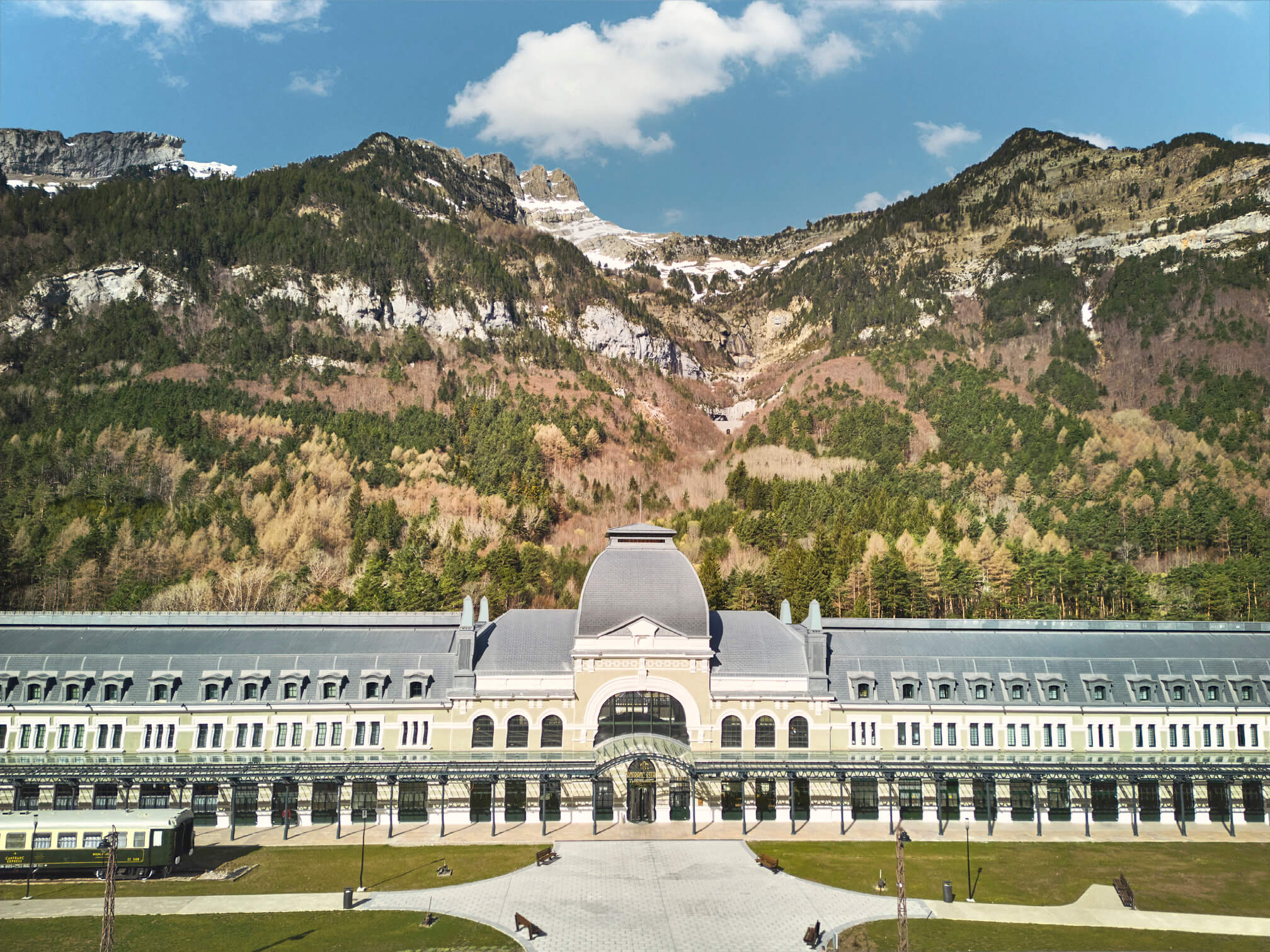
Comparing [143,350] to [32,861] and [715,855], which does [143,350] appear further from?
[715,855]

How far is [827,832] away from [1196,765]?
23300 mm

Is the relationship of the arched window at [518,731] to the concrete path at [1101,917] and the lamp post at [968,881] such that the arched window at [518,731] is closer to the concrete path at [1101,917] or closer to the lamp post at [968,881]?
the concrete path at [1101,917]

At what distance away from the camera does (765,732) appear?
6438 centimetres

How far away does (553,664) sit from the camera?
6456 centimetres

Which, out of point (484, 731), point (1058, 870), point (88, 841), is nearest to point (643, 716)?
point (484, 731)

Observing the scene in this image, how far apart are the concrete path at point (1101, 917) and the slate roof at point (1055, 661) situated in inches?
703

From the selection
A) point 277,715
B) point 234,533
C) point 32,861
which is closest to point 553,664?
point 277,715

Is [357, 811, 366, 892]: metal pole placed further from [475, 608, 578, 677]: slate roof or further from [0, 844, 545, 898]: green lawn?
[475, 608, 578, 677]: slate roof

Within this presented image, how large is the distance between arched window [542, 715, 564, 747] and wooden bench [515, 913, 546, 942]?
62.9 ft

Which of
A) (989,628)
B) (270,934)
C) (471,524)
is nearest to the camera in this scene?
(270,934)

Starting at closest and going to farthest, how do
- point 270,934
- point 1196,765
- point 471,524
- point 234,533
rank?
point 270,934 < point 1196,765 < point 234,533 < point 471,524

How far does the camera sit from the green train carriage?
162 feet

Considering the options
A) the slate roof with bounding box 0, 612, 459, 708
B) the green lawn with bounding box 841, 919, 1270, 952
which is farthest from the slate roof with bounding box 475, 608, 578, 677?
the green lawn with bounding box 841, 919, 1270, 952

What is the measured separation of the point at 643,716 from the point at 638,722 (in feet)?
1.65
